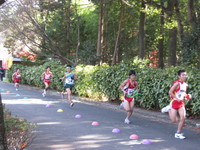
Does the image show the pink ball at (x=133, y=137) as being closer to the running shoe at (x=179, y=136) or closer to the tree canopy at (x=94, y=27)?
the running shoe at (x=179, y=136)

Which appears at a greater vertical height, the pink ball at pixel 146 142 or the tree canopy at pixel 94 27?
the tree canopy at pixel 94 27

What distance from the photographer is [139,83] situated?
39.8 feet

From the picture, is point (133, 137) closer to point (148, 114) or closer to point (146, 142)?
point (146, 142)

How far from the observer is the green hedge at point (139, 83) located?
9.91m

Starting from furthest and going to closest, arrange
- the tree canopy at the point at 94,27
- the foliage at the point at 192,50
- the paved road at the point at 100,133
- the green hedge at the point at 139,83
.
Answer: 1. the tree canopy at the point at 94,27
2. the foliage at the point at 192,50
3. the green hedge at the point at 139,83
4. the paved road at the point at 100,133

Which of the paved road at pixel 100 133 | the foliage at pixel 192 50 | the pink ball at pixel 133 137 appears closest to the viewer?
the paved road at pixel 100 133

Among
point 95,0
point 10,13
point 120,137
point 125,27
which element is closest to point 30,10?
point 10,13

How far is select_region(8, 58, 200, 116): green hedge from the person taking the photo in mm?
9914

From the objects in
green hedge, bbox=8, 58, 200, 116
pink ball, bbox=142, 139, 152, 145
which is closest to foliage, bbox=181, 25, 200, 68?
green hedge, bbox=8, 58, 200, 116

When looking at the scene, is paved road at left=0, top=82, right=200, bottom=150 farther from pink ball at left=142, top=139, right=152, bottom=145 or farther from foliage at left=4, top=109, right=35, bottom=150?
foliage at left=4, top=109, right=35, bottom=150

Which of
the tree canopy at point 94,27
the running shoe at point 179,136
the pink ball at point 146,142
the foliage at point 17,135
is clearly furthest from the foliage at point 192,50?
the foliage at point 17,135

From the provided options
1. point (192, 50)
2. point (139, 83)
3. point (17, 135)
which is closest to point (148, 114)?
point (139, 83)

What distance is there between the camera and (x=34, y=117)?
996 cm

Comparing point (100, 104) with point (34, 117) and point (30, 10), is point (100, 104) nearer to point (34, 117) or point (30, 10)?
point (34, 117)
